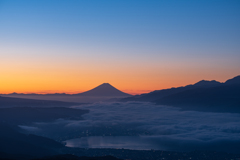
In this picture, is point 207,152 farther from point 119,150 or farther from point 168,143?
point 119,150

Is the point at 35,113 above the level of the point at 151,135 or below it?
above

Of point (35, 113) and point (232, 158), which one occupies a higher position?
point (35, 113)

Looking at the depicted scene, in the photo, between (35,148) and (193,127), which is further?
(193,127)

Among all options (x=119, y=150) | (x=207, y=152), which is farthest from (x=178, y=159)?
(x=119, y=150)

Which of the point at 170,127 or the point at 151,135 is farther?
the point at 170,127

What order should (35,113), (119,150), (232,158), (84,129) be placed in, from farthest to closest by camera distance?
(35,113) → (84,129) → (119,150) → (232,158)

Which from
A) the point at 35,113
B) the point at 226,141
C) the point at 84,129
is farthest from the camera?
the point at 35,113

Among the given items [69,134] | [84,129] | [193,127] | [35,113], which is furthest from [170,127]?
[35,113]

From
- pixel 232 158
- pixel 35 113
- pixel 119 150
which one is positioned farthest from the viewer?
pixel 35 113

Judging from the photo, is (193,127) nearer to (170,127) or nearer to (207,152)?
(170,127)
